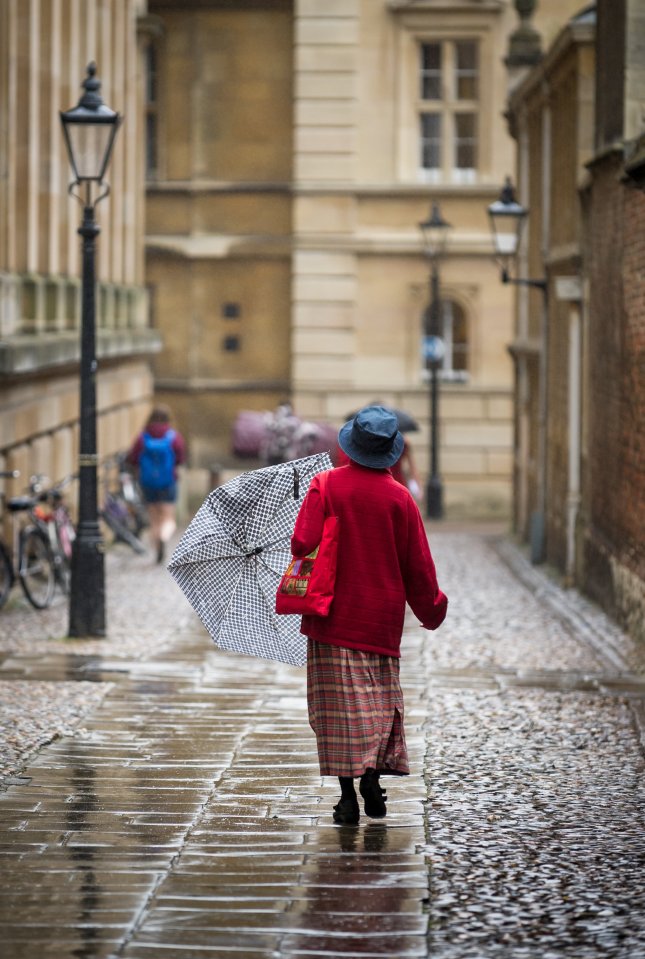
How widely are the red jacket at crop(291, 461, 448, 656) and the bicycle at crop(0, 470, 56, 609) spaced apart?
7.91 m

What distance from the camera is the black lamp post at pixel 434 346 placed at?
94.9 feet

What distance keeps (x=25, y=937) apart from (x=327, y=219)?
26.4m

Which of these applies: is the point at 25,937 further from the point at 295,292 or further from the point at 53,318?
the point at 295,292

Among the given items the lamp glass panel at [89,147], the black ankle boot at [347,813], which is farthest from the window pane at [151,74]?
the black ankle boot at [347,813]

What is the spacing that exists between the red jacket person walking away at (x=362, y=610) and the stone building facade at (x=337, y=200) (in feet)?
79.6

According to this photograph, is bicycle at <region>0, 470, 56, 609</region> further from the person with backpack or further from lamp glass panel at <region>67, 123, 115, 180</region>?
the person with backpack

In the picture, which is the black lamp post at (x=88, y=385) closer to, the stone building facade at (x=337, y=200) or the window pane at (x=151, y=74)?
the stone building facade at (x=337, y=200)

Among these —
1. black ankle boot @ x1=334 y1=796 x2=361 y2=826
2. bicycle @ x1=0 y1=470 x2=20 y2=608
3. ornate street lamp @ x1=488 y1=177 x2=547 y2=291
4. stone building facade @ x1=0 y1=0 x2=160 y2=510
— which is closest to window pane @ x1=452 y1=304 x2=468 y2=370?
stone building facade @ x1=0 y1=0 x2=160 y2=510

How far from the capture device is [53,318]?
2097 centimetres

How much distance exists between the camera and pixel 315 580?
24.2 feet

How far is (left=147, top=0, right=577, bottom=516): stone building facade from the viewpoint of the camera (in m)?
31.2

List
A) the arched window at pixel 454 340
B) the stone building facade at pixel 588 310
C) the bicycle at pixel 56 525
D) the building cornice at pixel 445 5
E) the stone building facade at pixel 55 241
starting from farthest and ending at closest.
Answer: the arched window at pixel 454 340 < the building cornice at pixel 445 5 < the stone building facade at pixel 55 241 < the bicycle at pixel 56 525 < the stone building facade at pixel 588 310

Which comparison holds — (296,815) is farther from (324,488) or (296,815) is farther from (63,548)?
(63,548)

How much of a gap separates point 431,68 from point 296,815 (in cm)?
2541
